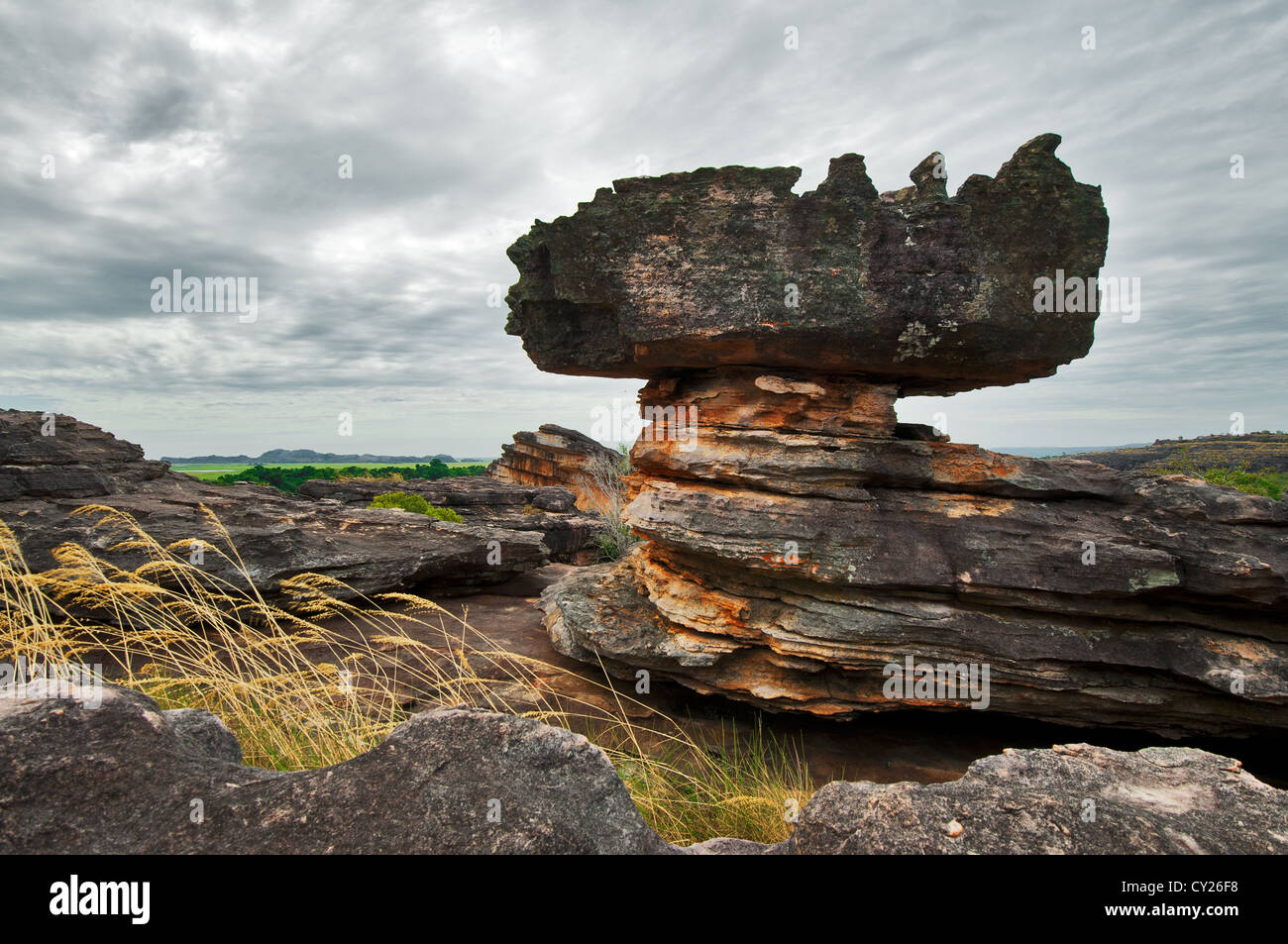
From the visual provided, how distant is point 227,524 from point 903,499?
9.96 meters

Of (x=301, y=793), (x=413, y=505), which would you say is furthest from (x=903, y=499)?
(x=413, y=505)

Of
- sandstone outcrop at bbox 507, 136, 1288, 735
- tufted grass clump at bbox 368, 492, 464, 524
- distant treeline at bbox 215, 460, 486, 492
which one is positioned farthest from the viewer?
distant treeline at bbox 215, 460, 486, 492

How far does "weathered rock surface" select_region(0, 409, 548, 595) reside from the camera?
8672 mm

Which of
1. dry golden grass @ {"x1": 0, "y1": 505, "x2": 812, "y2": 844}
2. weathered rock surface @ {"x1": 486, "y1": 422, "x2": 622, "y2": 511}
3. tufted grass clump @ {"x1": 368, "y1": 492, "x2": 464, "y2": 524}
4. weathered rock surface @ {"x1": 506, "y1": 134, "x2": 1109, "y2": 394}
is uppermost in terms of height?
weathered rock surface @ {"x1": 506, "y1": 134, "x2": 1109, "y2": 394}

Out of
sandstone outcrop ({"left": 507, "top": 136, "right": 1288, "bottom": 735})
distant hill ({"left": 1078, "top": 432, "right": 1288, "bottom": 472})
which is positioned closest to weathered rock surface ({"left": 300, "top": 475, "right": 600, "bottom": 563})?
sandstone outcrop ({"left": 507, "top": 136, "right": 1288, "bottom": 735})

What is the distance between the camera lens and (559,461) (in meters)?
29.9

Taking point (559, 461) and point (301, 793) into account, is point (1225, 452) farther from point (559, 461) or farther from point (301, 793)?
point (301, 793)

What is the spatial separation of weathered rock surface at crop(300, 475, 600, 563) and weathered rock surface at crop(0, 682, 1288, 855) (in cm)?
1204

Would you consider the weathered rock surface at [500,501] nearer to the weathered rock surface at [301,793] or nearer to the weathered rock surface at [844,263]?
the weathered rock surface at [844,263]

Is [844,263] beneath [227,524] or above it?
above

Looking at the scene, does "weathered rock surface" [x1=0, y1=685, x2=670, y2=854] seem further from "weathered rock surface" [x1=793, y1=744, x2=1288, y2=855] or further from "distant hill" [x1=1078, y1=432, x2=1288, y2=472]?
"distant hill" [x1=1078, y1=432, x2=1288, y2=472]

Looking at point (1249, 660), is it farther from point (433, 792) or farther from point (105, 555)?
point (105, 555)
